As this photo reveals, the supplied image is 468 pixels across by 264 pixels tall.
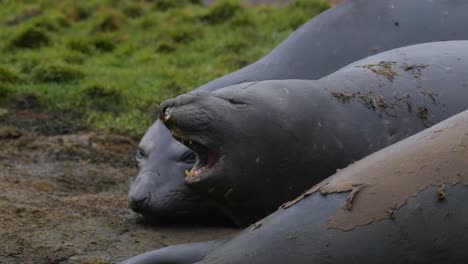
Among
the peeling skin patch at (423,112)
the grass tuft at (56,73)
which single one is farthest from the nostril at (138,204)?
the grass tuft at (56,73)

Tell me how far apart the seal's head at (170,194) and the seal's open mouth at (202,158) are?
4.01 feet

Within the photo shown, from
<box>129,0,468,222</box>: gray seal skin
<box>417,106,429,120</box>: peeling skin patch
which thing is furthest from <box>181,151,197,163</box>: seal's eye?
<box>417,106,429,120</box>: peeling skin patch

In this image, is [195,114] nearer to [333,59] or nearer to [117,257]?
[117,257]

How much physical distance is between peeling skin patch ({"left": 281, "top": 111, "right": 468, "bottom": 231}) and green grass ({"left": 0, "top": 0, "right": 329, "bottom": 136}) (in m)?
3.74

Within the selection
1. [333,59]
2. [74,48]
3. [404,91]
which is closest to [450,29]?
[333,59]

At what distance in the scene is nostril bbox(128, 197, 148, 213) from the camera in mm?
5277

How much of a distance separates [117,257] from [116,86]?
353 cm

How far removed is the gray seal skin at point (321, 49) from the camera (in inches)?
209

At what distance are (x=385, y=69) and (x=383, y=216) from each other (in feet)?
4.13

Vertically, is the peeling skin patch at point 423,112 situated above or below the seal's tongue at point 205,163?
above

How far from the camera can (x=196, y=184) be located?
3924mm

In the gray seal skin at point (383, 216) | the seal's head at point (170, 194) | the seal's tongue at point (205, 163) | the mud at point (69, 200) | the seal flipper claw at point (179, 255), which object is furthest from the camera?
the seal's head at point (170, 194)

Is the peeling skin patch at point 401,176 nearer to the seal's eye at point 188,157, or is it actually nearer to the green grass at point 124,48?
the seal's eye at point 188,157

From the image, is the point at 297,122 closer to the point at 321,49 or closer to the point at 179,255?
the point at 179,255
